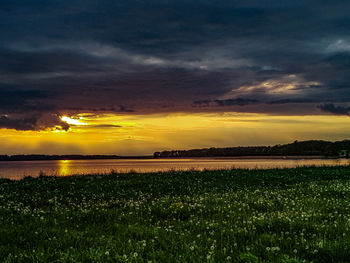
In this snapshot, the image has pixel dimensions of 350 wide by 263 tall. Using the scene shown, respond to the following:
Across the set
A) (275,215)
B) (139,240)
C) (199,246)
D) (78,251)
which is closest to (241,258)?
(199,246)

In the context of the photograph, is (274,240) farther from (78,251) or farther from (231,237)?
(78,251)

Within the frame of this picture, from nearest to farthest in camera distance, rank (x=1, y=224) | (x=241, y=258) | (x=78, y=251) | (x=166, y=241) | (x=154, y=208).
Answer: (x=241, y=258), (x=78, y=251), (x=166, y=241), (x=1, y=224), (x=154, y=208)

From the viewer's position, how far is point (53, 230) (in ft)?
35.2

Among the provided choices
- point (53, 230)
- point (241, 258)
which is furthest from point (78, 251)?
point (241, 258)

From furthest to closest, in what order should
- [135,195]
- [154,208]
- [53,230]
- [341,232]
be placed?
1. [135,195]
2. [154,208]
3. [53,230]
4. [341,232]

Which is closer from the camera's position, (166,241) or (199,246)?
(199,246)

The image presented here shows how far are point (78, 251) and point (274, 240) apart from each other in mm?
5175

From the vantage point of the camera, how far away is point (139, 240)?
31.7ft

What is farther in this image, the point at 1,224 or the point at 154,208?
the point at 154,208

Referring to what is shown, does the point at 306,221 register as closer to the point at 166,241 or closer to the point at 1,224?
the point at 166,241

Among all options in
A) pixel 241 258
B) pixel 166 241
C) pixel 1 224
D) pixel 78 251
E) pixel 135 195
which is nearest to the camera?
pixel 241 258

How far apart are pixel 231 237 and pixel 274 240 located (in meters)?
1.19

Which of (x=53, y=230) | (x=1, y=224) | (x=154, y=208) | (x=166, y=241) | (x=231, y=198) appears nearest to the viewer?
(x=166, y=241)

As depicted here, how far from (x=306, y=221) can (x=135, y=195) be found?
37.2 feet
